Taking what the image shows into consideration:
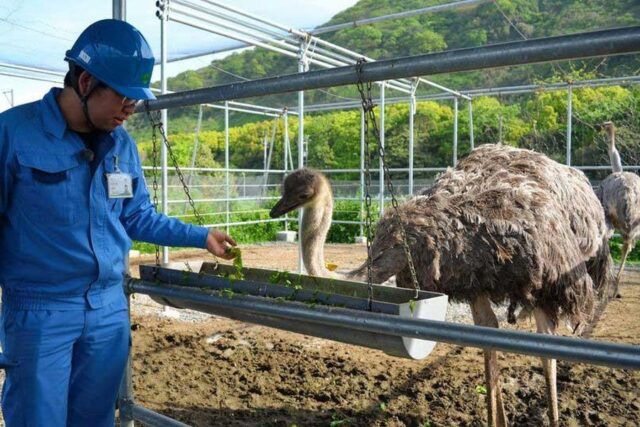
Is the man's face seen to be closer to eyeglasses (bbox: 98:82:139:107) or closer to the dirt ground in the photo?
eyeglasses (bbox: 98:82:139:107)

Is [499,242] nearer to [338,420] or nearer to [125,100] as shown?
[338,420]

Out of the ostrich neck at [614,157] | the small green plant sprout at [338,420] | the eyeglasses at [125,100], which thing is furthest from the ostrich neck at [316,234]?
the ostrich neck at [614,157]

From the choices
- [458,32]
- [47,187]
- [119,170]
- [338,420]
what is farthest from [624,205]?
[458,32]

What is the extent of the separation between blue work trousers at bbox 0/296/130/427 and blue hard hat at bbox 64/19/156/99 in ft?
2.05

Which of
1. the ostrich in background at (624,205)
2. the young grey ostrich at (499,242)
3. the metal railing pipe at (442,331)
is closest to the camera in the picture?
the metal railing pipe at (442,331)

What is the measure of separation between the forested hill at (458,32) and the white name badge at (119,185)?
936cm

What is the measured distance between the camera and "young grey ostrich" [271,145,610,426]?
2957mm

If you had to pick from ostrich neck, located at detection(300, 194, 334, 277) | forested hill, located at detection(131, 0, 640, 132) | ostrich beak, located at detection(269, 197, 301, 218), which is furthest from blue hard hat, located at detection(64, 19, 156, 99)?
forested hill, located at detection(131, 0, 640, 132)

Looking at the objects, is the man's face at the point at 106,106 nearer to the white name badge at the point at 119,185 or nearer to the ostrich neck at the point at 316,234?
the white name badge at the point at 119,185

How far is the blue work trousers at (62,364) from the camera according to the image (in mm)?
1657

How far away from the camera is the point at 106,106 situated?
1701mm

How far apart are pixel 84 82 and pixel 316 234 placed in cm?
211

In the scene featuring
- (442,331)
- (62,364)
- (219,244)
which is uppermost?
(219,244)

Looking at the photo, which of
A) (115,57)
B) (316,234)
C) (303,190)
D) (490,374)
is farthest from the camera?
(303,190)
